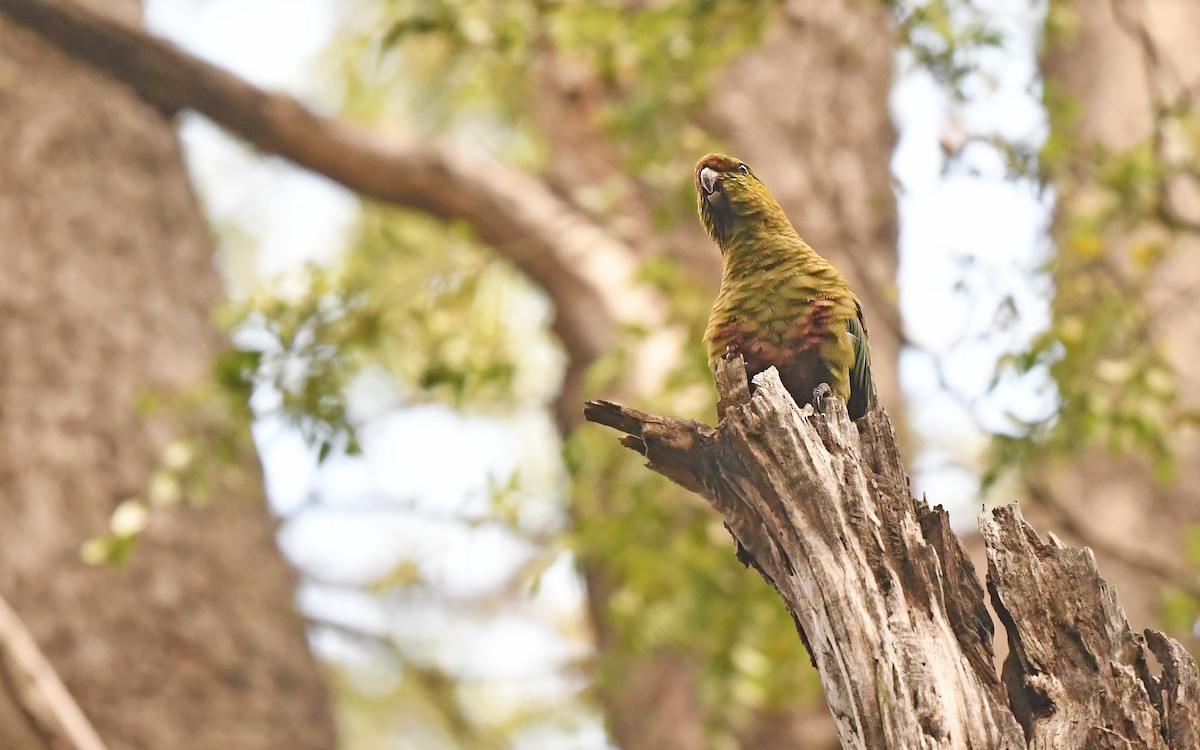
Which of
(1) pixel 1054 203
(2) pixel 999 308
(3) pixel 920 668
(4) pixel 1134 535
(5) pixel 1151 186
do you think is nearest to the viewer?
(3) pixel 920 668

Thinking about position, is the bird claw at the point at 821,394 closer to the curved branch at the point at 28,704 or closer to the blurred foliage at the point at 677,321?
the blurred foliage at the point at 677,321

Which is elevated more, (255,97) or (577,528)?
(255,97)

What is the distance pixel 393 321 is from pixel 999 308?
2753 mm

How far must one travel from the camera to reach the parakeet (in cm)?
294

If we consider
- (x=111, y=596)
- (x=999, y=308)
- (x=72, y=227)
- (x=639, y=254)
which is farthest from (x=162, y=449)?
(x=999, y=308)

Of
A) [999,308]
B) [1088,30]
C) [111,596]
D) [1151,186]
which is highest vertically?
[1088,30]

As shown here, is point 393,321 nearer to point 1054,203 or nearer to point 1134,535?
point 1054,203

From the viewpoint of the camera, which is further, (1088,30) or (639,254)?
(1088,30)

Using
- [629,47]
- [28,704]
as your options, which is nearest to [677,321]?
[629,47]

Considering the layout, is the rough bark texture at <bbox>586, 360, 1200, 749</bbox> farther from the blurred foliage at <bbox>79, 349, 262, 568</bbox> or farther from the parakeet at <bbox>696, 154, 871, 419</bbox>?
the blurred foliage at <bbox>79, 349, 262, 568</bbox>

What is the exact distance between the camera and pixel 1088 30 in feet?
29.2

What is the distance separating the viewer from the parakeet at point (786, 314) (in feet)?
9.64

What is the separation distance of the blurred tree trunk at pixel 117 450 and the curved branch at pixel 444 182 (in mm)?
294

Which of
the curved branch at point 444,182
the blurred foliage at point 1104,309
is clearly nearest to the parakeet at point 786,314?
the blurred foliage at point 1104,309
